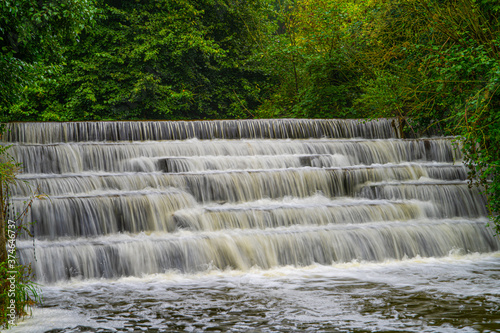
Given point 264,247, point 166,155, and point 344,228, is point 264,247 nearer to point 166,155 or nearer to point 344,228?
point 344,228

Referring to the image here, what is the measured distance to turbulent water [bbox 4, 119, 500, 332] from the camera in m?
7.26

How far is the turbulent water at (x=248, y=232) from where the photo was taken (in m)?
7.26

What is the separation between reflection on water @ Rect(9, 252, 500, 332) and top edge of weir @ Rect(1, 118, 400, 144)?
26.5 ft

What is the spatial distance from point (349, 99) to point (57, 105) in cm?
1361

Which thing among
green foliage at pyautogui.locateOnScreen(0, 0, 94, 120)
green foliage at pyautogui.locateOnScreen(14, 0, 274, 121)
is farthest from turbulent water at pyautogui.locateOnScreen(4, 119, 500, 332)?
green foliage at pyautogui.locateOnScreen(14, 0, 274, 121)

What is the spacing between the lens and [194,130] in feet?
60.6

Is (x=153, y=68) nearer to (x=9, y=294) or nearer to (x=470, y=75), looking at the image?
(x=470, y=75)

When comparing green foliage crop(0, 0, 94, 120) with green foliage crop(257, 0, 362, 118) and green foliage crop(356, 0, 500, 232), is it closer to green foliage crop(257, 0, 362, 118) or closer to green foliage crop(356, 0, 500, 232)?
green foliage crop(356, 0, 500, 232)

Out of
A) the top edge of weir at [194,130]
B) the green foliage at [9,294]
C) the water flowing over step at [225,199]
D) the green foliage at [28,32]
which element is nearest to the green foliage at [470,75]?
the water flowing over step at [225,199]

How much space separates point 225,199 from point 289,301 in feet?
20.5

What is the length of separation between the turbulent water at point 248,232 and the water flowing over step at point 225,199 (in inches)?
1.3

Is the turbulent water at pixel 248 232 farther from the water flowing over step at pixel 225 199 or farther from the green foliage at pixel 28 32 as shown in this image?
the green foliage at pixel 28 32

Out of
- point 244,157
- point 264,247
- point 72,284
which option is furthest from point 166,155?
point 72,284

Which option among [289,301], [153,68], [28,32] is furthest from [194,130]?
[289,301]
